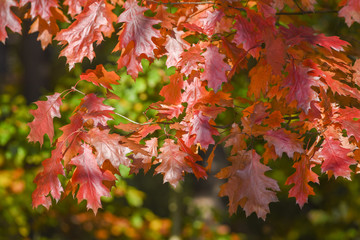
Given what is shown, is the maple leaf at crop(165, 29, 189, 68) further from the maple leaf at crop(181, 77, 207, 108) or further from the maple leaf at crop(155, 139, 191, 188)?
the maple leaf at crop(155, 139, 191, 188)

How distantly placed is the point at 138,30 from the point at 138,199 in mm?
3014

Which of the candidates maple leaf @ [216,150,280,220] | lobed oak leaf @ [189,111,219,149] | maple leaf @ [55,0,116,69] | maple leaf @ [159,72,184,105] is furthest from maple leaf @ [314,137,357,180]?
maple leaf @ [55,0,116,69]

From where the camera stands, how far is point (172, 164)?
1.80 meters

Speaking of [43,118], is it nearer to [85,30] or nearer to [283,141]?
[85,30]

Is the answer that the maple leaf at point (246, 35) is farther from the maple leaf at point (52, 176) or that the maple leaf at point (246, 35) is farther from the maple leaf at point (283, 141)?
the maple leaf at point (52, 176)

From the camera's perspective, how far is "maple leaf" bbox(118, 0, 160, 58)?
1.72m

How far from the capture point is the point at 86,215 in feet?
19.4

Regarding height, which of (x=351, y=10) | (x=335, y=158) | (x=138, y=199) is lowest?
(x=138, y=199)

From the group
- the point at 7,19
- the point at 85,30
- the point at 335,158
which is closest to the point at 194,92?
the point at 85,30

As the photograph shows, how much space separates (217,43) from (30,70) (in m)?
4.89

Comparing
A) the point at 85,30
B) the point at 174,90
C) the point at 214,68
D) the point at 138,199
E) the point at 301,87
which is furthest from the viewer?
the point at 138,199

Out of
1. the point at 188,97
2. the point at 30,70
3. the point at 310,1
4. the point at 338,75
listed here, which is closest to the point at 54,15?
the point at 188,97

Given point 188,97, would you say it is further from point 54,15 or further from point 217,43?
point 54,15

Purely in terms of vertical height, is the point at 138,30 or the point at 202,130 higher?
the point at 138,30
